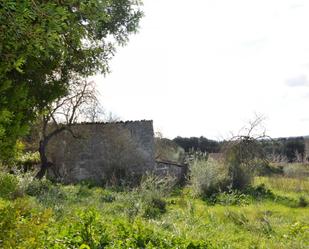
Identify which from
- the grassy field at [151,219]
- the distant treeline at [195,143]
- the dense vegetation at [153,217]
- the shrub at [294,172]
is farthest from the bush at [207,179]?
the distant treeline at [195,143]

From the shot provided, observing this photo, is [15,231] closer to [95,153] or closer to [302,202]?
[302,202]

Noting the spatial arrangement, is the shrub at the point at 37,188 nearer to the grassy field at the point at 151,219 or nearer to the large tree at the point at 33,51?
the grassy field at the point at 151,219

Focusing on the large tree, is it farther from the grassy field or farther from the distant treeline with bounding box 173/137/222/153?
the distant treeline with bounding box 173/137/222/153

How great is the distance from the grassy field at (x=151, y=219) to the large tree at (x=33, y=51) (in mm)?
692

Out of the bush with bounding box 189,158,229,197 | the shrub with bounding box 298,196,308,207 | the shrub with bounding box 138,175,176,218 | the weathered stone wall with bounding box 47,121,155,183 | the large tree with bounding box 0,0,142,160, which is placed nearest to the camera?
the large tree with bounding box 0,0,142,160

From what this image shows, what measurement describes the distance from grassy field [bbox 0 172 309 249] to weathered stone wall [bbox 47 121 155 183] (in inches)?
194

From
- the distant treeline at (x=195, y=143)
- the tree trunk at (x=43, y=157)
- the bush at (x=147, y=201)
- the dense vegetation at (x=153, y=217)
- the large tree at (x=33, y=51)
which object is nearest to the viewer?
the large tree at (x=33, y=51)

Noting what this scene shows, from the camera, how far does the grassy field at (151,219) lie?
3.88 meters

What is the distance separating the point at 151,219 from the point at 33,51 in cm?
669

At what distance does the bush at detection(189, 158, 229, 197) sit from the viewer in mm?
15023

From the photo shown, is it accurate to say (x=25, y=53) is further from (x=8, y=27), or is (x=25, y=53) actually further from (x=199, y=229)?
(x=199, y=229)

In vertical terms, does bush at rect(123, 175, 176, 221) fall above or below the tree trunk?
below

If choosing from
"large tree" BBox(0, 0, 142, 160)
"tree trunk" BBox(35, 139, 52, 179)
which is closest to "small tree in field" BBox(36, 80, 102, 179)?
"tree trunk" BBox(35, 139, 52, 179)

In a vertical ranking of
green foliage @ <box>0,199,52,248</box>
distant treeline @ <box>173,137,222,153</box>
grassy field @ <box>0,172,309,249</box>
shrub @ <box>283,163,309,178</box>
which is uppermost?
distant treeline @ <box>173,137,222,153</box>
